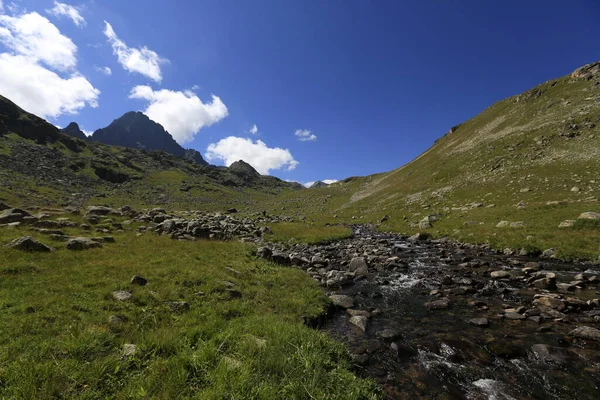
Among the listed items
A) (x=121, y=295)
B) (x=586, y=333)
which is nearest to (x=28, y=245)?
(x=121, y=295)

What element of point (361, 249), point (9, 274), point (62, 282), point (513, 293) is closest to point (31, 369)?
point (62, 282)

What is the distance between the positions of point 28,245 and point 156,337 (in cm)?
1343

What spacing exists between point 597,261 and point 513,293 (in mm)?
9026

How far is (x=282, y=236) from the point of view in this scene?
3562 cm

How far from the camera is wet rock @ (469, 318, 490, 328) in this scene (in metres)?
12.0

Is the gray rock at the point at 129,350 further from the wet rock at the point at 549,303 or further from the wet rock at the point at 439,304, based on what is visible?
the wet rock at the point at 549,303

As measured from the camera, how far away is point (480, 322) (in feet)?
39.8

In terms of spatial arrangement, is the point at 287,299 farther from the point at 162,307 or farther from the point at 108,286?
the point at 108,286

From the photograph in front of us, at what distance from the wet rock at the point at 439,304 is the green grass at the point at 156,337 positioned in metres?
5.55

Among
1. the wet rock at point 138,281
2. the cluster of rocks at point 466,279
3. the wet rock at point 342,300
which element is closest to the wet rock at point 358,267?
the cluster of rocks at point 466,279

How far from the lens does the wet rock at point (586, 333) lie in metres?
10.4

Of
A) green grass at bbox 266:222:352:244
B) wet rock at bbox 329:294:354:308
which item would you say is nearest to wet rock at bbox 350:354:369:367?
wet rock at bbox 329:294:354:308

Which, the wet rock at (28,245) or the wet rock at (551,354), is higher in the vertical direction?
the wet rock at (551,354)

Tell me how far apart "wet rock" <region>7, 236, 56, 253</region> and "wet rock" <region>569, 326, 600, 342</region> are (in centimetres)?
2650
